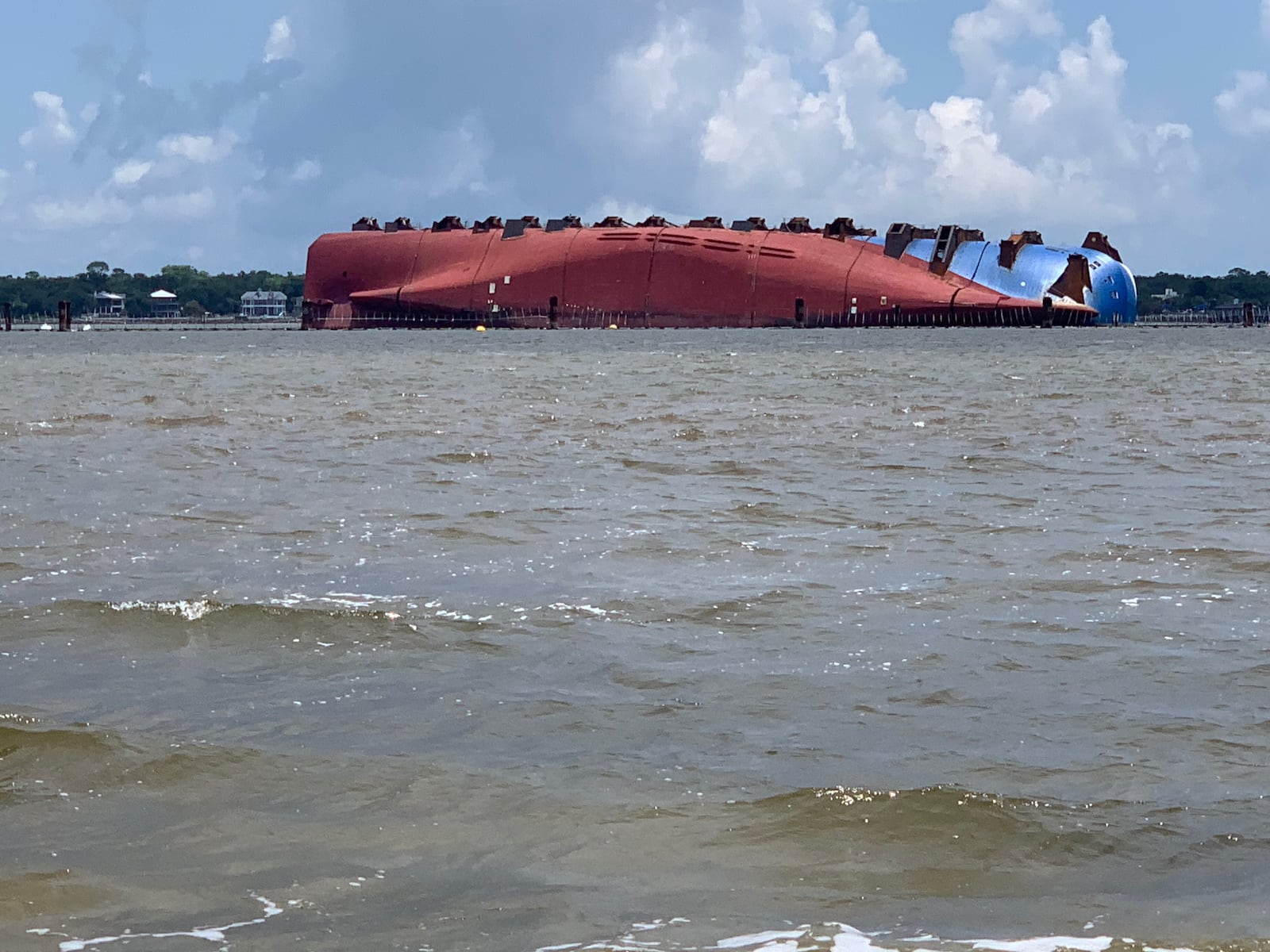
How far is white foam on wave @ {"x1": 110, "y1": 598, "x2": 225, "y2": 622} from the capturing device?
6.50m

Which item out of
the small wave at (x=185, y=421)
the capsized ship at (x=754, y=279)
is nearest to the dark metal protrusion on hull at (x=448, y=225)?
the capsized ship at (x=754, y=279)

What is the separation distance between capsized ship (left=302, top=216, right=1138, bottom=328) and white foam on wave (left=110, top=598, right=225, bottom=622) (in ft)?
249

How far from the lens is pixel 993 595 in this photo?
689 centimetres

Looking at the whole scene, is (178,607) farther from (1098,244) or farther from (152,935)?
(1098,244)

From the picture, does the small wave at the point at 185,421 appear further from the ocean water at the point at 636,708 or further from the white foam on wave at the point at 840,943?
the white foam on wave at the point at 840,943

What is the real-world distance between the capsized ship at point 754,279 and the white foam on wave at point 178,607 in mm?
75849

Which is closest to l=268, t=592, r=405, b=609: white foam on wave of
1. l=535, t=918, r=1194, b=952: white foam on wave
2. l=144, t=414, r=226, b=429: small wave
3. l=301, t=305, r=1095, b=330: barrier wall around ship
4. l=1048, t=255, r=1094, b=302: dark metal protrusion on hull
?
l=535, t=918, r=1194, b=952: white foam on wave

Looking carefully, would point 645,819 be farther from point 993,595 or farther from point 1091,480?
point 1091,480

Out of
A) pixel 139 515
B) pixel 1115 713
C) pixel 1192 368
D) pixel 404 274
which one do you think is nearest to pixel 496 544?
pixel 139 515

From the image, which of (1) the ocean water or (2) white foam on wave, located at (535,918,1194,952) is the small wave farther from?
(2) white foam on wave, located at (535,918,1194,952)

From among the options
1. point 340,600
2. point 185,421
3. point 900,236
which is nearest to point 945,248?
point 900,236

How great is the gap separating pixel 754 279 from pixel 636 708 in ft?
258

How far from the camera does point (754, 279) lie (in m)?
82.9

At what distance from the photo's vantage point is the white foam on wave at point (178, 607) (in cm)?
650
